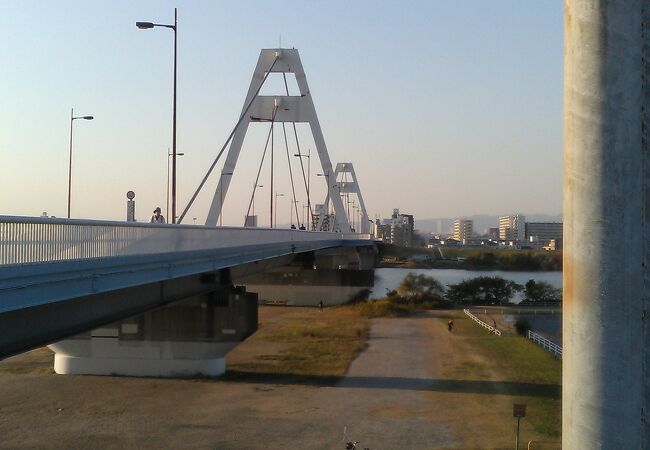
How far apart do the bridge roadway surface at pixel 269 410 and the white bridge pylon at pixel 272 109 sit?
10.5m

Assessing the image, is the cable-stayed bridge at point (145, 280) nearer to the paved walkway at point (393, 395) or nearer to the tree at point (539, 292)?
the paved walkway at point (393, 395)

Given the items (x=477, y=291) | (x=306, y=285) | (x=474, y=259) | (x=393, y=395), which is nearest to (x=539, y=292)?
(x=477, y=291)

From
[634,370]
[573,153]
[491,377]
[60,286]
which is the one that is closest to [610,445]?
[634,370]

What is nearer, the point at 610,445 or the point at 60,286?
the point at 610,445

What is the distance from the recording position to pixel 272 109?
44000 mm

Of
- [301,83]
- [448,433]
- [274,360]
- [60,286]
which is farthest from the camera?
[301,83]

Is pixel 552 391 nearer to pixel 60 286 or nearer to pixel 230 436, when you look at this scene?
pixel 230 436

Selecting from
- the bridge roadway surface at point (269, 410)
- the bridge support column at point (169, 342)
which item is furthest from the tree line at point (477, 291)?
the bridge support column at point (169, 342)

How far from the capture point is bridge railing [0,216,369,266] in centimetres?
947

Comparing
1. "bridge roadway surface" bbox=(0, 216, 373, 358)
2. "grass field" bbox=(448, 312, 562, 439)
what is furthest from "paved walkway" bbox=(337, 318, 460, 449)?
"bridge roadway surface" bbox=(0, 216, 373, 358)

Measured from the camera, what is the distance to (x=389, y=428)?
19.0 metres

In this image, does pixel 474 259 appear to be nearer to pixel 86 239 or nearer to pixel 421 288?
pixel 421 288

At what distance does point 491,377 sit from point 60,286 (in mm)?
18790

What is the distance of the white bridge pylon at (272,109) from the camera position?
3800 centimetres
